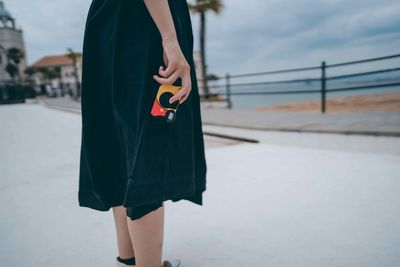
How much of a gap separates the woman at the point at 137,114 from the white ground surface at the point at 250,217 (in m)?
0.35

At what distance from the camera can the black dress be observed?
65 cm

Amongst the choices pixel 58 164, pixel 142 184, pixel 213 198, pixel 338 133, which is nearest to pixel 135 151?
pixel 142 184

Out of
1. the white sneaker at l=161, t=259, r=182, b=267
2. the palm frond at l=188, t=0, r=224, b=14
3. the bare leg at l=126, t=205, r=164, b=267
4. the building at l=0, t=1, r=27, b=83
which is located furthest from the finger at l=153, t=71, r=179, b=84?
the building at l=0, t=1, r=27, b=83

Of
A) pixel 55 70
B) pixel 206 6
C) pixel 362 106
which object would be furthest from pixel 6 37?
pixel 362 106

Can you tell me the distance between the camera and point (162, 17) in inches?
25.0

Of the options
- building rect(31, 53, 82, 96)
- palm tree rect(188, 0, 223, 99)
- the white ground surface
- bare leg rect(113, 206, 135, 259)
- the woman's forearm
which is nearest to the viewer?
the woman's forearm

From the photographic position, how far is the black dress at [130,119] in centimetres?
65

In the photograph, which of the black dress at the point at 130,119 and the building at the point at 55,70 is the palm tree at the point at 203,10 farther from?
the building at the point at 55,70

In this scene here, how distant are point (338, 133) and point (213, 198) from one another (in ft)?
5.52

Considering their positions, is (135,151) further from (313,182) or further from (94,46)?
(313,182)

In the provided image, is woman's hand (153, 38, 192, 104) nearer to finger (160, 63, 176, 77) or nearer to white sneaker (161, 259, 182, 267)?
finger (160, 63, 176, 77)

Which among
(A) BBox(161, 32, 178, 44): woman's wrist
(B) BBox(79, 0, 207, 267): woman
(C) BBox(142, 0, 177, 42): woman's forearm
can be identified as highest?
(C) BBox(142, 0, 177, 42): woman's forearm

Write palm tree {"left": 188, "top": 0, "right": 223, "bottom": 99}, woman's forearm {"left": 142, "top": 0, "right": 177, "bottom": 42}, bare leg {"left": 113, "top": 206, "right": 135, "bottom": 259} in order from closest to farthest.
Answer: woman's forearm {"left": 142, "top": 0, "right": 177, "bottom": 42} < bare leg {"left": 113, "top": 206, "right": 135, "bottom": 259} < palm tree {"left": 188, "top": 0, "right": 223, "bottom": 99}

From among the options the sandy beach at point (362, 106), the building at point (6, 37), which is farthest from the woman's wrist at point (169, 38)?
the building at point (6, 37)
